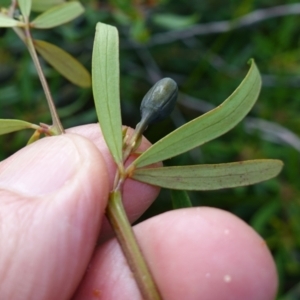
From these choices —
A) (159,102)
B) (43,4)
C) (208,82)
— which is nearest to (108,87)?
(159,102)

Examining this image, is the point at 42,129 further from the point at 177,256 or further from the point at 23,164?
the point at 177,256

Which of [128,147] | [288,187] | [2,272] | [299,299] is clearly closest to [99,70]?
[128,147]

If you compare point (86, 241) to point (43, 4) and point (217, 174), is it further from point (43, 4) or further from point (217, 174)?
point (43, 4)

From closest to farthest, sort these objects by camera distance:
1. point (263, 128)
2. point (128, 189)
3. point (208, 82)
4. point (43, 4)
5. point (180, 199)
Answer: point (180, 199), point (128, 189), point (43, 4), point (263, 128), point (208, 82)

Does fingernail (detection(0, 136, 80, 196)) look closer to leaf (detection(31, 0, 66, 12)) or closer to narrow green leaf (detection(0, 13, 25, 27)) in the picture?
narrow green leaf (detection(0, 13, 25, 27))

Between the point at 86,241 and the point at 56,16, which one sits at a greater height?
the point at 56,16

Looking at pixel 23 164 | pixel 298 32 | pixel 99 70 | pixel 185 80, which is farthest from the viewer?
pixel 298 32
